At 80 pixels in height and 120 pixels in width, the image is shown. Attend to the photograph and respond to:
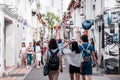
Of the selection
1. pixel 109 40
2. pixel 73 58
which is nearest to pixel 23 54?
pixel 109 40

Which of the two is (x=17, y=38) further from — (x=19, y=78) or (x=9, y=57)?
(x=19, y=78)

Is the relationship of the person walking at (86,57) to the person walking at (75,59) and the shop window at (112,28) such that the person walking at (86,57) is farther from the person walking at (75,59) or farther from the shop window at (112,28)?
the shop window at (112,28)

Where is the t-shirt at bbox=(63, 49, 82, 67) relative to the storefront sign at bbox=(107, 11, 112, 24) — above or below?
below

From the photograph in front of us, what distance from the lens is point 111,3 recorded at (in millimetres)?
24625

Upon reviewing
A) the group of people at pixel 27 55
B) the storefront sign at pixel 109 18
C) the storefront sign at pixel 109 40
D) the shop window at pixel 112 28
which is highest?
the storefront sign at pixel 109 18

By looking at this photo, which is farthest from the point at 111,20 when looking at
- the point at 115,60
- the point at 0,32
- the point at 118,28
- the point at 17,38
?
the point at 17,38

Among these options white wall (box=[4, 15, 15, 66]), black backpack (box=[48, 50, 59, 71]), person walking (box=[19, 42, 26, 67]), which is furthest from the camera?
person walking (box=[19, 42, 26, 67])

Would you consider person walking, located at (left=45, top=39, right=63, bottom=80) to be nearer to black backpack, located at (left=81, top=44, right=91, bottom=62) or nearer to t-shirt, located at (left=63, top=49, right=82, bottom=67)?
t-shirt, located at (left=63, top=49, right=82, bottom=67)

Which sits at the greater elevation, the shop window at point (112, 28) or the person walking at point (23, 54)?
the shop window at point (112, 28)

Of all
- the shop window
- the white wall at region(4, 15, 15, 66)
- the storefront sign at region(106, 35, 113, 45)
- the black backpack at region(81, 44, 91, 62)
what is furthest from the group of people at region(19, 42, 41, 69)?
the black backpack at region(81, 44, 91, 62)

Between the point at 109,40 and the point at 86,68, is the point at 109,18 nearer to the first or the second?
the point at 109,40

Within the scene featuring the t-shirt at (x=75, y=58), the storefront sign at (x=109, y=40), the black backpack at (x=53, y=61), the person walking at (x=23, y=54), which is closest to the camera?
the black backpack at (x=53, y=61)

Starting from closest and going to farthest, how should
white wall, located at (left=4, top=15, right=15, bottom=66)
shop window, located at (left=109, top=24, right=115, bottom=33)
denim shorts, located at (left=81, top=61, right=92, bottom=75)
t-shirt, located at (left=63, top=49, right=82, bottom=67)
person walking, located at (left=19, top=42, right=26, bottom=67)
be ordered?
1. t-shirt, located at (left=63, top=49, right=82, bottom=67)
2. denim shorts, located at (left=81, top=61, right=92, bottom=75)
3. shop window, located at (left=109, top=24, right=115, bottom=33)
4. white wall, located at (left=4, top=15, right=15, bottom=66)
5. person walking, located at (left=19, top=42, right=26, bottom=67)

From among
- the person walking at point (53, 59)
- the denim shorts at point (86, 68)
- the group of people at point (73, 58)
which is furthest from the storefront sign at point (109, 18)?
the person walking at point (53, 59)
